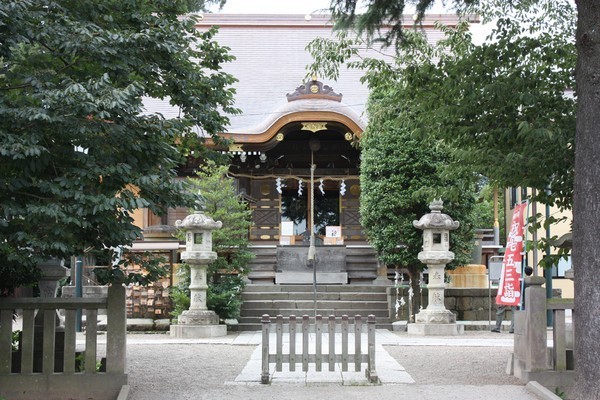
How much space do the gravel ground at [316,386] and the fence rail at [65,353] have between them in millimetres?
420

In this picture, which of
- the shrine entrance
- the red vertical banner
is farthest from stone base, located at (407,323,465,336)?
the shrine entrance

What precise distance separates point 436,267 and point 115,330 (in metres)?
9.08

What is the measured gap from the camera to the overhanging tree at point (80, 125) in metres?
6.85

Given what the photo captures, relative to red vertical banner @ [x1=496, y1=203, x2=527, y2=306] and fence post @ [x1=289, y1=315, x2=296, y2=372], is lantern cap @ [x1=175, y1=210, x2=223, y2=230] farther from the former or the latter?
fence post @ [x1=289, y1=315, x2=296, y2=372]

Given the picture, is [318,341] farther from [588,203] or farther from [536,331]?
[588,203]

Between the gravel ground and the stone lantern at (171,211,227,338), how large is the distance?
183 centimetres

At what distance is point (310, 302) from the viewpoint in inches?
665

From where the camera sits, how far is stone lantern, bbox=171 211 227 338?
14594 mm

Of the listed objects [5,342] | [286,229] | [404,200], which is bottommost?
[5,342]

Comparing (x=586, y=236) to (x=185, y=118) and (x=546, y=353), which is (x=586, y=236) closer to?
(x=546, y=353)

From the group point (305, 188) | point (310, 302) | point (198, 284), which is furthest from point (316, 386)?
point (305, 188)

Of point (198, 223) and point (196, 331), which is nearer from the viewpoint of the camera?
point (196, 331)

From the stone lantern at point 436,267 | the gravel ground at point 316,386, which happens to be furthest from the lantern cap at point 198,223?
the stone lantern at point 436,267

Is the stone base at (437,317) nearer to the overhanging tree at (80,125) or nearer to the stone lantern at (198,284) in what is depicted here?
the stone lantern at (198,284)
